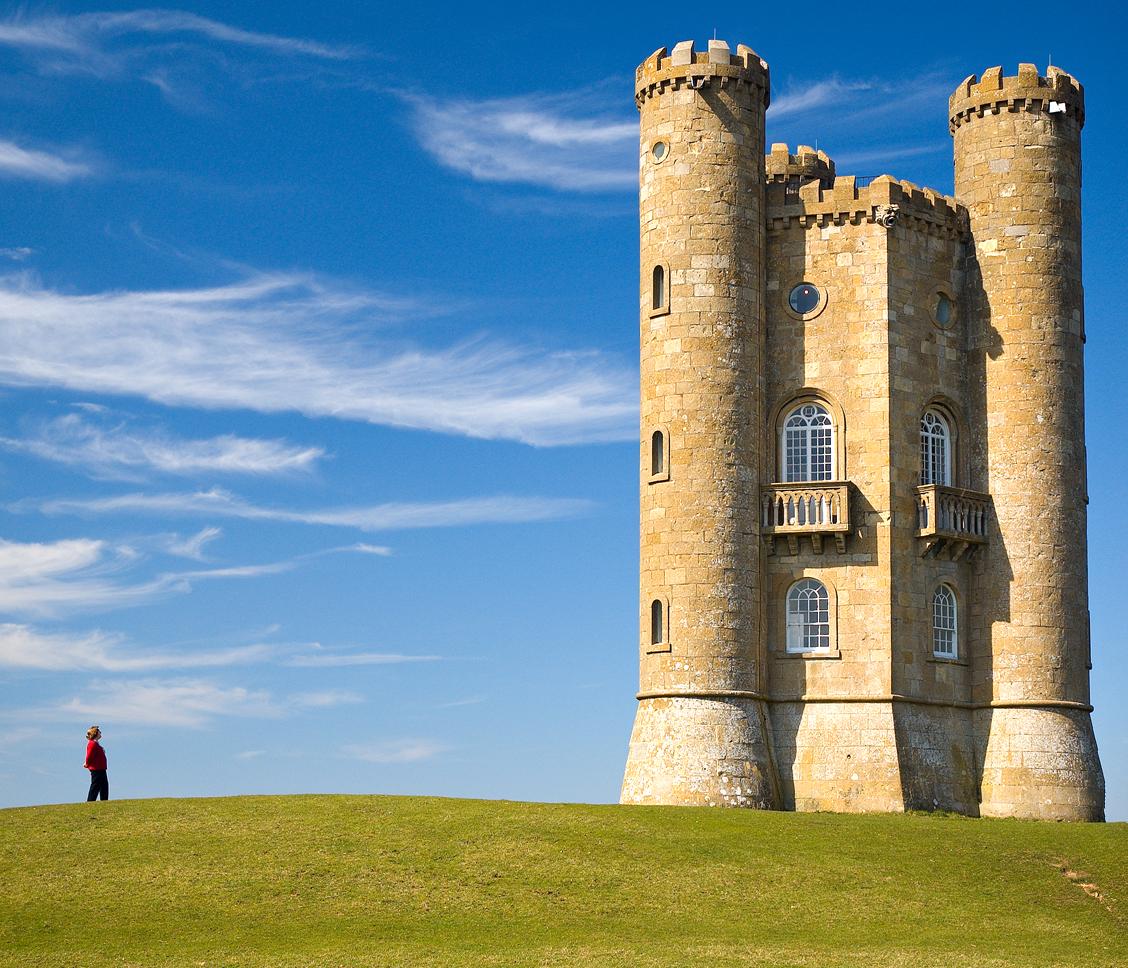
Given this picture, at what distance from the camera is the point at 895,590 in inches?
2164

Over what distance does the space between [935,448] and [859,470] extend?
310 centimetres

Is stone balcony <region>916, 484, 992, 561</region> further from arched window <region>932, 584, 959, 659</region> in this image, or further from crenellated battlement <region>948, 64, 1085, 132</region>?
crenellated battlement <region>948, 64, 1085, 132</region>

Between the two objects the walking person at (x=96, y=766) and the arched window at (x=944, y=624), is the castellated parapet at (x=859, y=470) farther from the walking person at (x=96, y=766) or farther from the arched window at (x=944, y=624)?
the walking person at (x=96, y=766)

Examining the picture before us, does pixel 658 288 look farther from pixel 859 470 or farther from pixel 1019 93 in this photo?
pixel 1019 93

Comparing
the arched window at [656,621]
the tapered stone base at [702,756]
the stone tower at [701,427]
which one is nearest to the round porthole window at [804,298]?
the stone tower at [701,427]

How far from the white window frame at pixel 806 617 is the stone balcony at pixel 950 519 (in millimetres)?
3362

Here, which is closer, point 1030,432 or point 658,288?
point 658,288

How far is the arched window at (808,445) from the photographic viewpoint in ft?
185

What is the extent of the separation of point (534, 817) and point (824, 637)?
14031 millimetres

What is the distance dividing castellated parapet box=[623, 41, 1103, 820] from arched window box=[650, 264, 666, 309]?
157 mm

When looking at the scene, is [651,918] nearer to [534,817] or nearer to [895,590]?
[534,817]

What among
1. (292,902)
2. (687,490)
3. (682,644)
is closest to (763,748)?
(682,644)

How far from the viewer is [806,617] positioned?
2191 inches

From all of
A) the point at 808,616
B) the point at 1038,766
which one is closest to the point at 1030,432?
the point at 808,616
